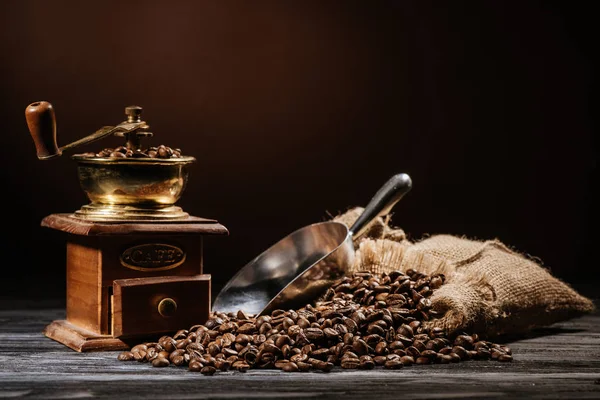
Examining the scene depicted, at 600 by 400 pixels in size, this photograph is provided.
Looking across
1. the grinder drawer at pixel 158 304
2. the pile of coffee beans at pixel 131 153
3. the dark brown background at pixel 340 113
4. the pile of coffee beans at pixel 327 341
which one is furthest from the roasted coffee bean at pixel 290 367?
the dark brown background at pixel 340 113

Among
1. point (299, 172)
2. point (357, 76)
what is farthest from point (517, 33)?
point (299, 172)

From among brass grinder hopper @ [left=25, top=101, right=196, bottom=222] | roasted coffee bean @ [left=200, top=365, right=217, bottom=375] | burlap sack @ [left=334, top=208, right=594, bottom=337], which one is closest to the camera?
roasted coffee bean @ [left=200, top=365, right=217, bottom=375]

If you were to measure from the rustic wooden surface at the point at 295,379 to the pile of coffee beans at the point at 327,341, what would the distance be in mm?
40

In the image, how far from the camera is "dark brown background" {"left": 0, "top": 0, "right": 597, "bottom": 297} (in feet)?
15.1

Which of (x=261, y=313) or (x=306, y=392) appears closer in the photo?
(x=306, y=392)

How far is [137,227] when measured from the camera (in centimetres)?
296

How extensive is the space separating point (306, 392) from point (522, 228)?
8.72ft

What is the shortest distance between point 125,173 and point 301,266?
0.85m

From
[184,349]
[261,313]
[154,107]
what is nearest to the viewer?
[184,349]

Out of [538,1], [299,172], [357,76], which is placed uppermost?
[538,1]

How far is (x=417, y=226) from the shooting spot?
4859 millimetres

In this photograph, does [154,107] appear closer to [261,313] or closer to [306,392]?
[261,313]

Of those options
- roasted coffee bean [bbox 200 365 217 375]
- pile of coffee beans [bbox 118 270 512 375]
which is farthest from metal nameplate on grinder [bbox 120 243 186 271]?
roasted coffee bean [bbox 200 365 217 375]

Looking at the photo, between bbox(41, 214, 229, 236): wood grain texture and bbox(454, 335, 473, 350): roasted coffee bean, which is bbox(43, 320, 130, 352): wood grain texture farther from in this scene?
bbox(454, 335, 473, 350): roasted coffee bean
